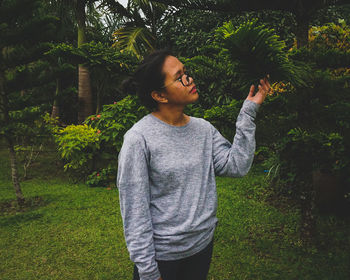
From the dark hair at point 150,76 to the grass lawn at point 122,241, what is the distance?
87.3 inches

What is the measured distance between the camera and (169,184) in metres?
1.38

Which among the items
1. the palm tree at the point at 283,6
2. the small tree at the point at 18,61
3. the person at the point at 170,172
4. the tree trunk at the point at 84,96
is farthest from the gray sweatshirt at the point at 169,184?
the tree trunk at the point at 84,96

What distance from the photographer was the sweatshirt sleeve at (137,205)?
1.31 meters

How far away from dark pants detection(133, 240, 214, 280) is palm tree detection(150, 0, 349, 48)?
7.68 feet

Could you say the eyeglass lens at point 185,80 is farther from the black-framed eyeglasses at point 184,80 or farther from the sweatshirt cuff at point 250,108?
the sweatshirt cuff at point 250,108

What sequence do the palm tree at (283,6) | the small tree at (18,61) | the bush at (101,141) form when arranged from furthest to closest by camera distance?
1. the bush at (101,141)
2. the small tree at (18,61)
3. the palm tree at (283,6)

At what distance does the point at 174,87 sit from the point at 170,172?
42 centimetres

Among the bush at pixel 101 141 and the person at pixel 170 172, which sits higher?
the person at pixel 170 172

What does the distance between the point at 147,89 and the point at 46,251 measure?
2.98 metres

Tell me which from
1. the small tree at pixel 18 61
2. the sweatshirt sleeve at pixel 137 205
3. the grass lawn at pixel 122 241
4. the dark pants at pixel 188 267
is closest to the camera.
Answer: the sweatshirt sleeve at pixel 137 205

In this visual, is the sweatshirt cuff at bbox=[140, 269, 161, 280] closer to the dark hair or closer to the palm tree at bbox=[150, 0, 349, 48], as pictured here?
the dark hair

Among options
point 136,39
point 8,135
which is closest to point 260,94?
point 8,135

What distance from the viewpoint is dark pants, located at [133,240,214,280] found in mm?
1434

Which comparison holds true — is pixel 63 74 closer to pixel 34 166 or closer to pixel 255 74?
pixel 34 166
